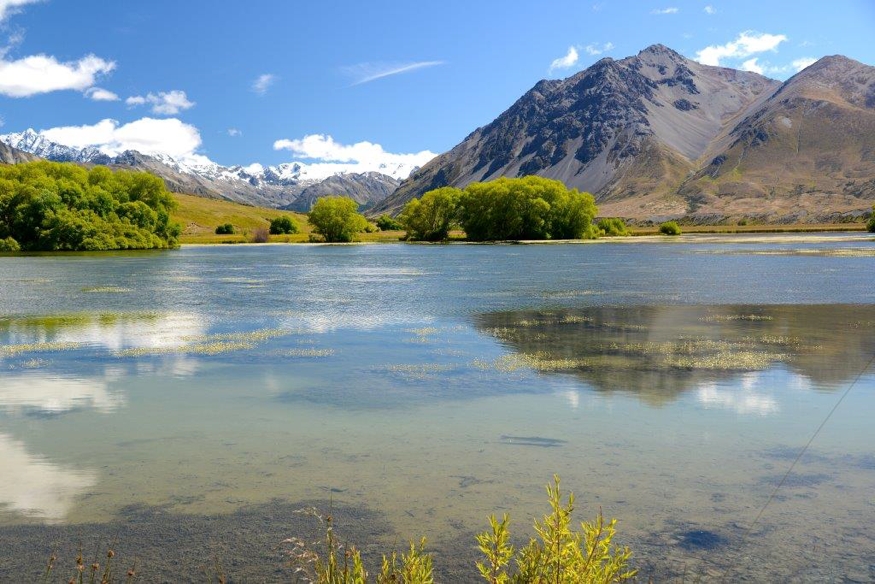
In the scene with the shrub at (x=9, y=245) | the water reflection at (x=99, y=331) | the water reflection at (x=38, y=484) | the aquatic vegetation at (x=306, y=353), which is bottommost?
the water reflection at (x=38, y=484)

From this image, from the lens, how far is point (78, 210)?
13038 cm

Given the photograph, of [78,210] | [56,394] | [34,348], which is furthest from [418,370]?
[78,210]

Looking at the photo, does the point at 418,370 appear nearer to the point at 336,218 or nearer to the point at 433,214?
the point at 433,214

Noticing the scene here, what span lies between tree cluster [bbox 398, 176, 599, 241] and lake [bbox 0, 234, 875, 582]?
13127 cm

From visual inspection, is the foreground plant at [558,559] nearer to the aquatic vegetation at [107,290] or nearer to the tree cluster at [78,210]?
the aquatic vegetation at [107,290]

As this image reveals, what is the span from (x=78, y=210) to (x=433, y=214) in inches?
3025

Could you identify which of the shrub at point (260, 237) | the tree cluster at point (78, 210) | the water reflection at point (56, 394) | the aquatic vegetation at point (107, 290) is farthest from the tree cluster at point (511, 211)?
the water reflection at point (56, 394)

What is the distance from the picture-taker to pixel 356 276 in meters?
64.5

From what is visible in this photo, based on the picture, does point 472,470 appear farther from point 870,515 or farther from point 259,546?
point 870,515

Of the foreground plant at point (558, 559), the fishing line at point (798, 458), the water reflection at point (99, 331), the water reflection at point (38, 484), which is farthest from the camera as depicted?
the water reflection at point (99, 331)

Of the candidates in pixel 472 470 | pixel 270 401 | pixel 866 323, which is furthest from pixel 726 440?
pixel 866 323

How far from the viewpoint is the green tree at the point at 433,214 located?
6757 inches

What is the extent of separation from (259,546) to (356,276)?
55588 millimetres

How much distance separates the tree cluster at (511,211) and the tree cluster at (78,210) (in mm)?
59601
